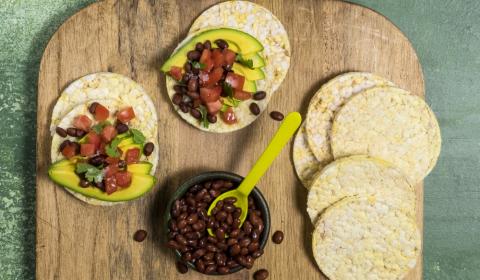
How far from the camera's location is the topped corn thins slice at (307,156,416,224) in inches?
102

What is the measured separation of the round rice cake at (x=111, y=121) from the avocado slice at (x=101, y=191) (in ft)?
0.33

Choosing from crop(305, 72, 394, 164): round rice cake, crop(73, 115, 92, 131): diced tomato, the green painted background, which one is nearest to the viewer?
crop(73, 115, 92, 131): diced tomato

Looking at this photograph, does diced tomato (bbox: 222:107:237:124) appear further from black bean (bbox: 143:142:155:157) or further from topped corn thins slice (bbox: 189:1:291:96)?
black bean (bbox: 143:142:155:157)

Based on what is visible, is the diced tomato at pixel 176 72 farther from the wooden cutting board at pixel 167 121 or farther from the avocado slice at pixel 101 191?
the avocado slice at pixel 101 191

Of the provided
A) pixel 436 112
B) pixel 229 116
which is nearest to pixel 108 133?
pixel 229 116

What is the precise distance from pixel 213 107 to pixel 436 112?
3.79 ft

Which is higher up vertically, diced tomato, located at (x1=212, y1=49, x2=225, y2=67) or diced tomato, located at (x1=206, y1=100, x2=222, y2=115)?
diced tomato, located at (x1=212, y1=49, x2=225, y2=67)

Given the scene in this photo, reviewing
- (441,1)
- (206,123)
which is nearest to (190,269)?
(206,123)

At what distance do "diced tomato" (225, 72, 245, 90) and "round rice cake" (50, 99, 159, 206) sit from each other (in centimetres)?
42

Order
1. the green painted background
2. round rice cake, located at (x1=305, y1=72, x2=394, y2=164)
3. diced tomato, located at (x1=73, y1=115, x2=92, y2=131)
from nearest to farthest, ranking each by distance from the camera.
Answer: diced tomato, located at (x1=73, y1=115, x2=92, y2=131)
round rice cake, located at (x1=305, y1=72, x2=394, y2=164)
the green painted background

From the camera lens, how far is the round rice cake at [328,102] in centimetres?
266

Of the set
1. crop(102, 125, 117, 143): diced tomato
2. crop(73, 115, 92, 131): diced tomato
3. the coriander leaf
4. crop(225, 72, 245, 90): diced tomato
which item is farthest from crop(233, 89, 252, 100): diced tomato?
crop(73, 115, 92, 131): diced tomato

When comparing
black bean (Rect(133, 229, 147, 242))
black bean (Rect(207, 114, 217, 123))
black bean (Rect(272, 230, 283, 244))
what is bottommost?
black bean (Rect(133, 229, 147, 242))

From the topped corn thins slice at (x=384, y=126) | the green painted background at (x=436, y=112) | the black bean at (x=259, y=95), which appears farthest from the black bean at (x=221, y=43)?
the green painted background at (x=436, y=112)
